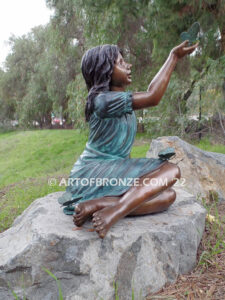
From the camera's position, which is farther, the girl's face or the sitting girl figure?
the girl's face

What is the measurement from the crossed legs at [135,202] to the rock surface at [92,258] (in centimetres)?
12

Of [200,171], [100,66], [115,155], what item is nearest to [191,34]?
[100,66]

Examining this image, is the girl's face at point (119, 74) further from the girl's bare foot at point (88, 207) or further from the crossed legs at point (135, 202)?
the girl's bare foot at point (88, 207)

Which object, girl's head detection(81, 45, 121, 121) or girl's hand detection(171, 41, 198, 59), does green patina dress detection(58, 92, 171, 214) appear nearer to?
girl's head detection(81, 45, 121, 121)

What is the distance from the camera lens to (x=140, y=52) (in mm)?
7875

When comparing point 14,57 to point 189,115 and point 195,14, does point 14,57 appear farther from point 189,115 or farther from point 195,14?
point 195,14

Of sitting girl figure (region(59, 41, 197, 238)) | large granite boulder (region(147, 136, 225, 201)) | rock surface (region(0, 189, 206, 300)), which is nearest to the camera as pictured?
rock surface (region(0, 189, 206, 300))

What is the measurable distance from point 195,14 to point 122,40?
2.17 meters

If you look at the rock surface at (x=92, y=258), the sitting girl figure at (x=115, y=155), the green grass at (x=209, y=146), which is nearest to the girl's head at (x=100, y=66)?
the sitting girl figure at (x=115, y=155)

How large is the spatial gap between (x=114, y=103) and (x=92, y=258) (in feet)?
3.33

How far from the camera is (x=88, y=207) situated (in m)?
1.86

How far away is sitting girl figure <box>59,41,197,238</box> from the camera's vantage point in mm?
1973

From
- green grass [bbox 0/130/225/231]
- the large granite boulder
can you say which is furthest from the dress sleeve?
green grass [bbox 0/130/225/231]

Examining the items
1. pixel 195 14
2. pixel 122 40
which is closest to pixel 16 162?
pixel 122 40
